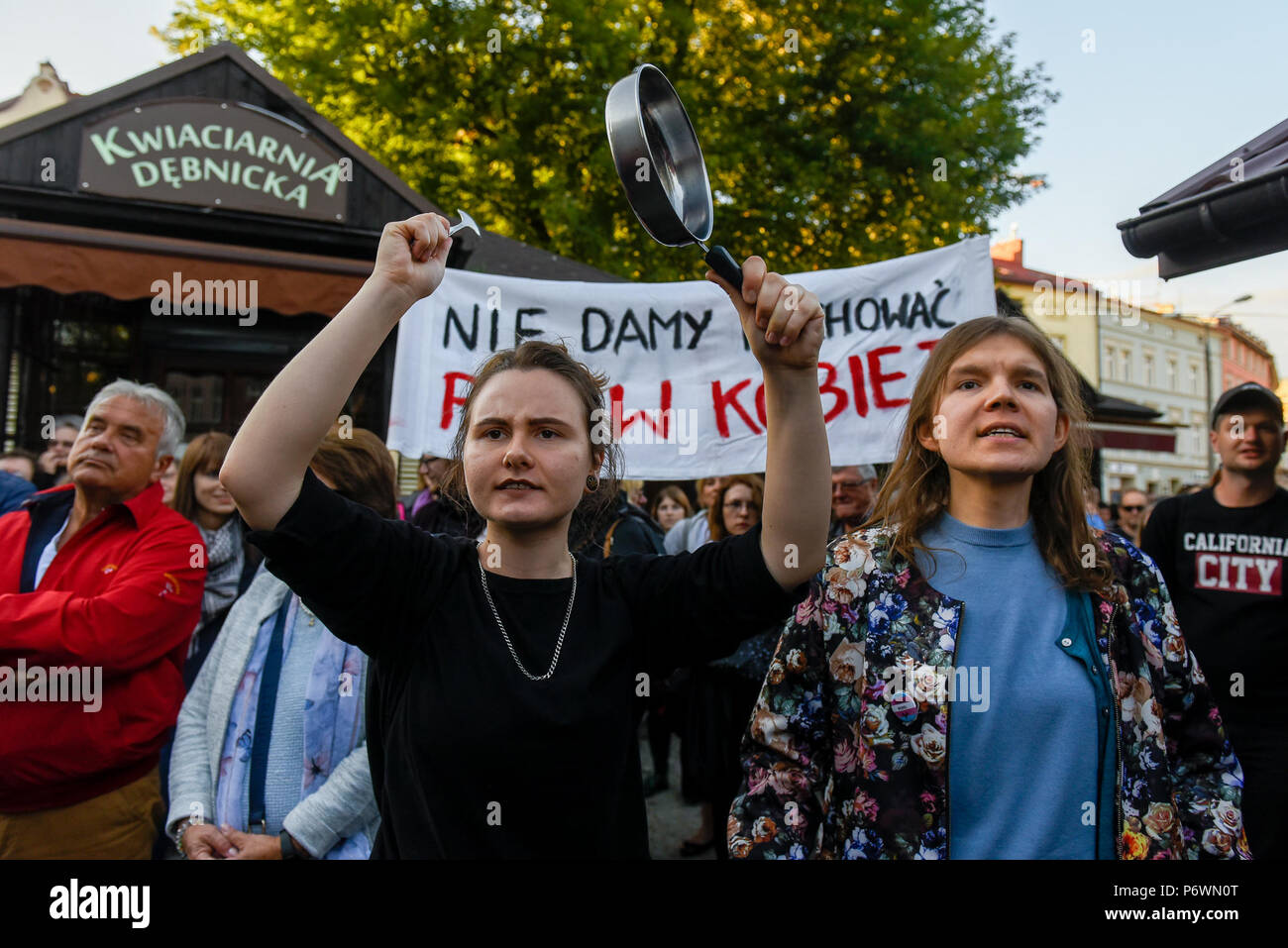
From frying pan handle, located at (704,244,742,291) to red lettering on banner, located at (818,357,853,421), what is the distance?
2566 millimetres

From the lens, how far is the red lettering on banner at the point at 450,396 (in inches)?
150

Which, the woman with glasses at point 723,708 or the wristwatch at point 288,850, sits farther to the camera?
the woman with glasses at point 723,708

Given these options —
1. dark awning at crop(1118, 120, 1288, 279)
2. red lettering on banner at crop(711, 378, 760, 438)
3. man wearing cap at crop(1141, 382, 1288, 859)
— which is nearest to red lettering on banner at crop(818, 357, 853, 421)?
red lettering on banner at crop(711, 378, 760, 438)

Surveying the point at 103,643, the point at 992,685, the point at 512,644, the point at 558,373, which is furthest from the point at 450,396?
the point at 992,685

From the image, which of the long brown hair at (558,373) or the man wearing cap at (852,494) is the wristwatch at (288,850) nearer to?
the long brown hair at (558,373)

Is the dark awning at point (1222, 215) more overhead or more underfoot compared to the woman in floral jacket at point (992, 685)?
more overhead

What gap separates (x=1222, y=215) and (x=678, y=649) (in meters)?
1.76

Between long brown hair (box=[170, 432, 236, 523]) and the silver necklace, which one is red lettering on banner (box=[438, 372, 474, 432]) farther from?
the silver necklace

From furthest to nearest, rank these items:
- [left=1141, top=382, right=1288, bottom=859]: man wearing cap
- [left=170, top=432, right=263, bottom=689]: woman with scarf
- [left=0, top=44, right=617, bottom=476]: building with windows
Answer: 1. [left=0, top=44, right=617, bottom=476]: building with windows
2. [left=170, top=432, right=263, bottom=689]: woman with scarf
3. [left=1141, top=382, right=1288, bottom=859]: man wearing cap

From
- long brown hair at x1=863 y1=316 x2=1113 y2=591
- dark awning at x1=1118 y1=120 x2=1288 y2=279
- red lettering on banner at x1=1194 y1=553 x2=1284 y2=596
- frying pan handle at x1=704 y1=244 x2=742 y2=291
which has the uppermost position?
dark awning at x1=1118 y1=120 x2=1288 y2=279

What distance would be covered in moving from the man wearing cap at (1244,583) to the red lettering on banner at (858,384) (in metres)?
1.16

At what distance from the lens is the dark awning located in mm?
2021

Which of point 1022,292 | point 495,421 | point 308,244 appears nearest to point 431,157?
point 308,244

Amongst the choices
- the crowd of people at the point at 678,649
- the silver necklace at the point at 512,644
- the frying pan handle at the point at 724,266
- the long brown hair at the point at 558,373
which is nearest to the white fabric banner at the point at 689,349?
the crowd of people at the point at 678,649
